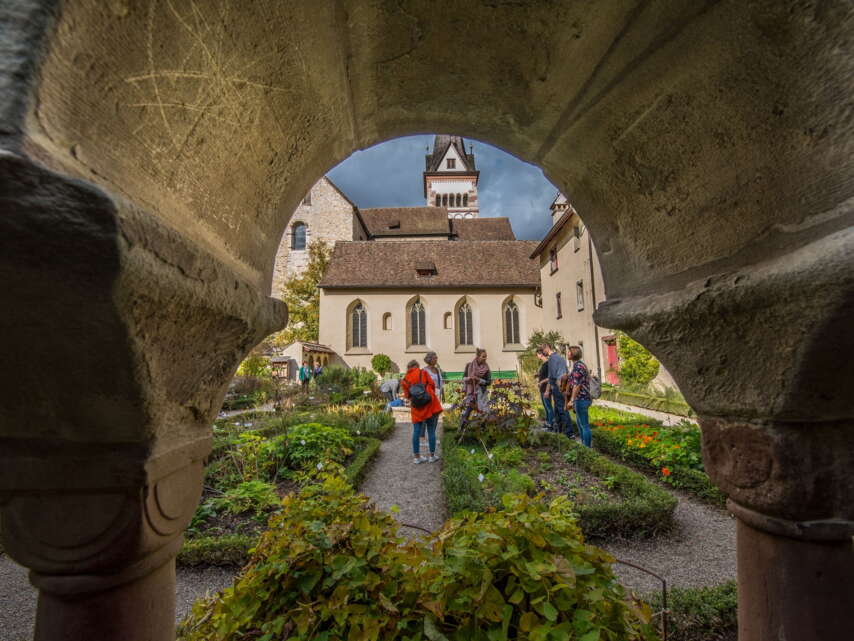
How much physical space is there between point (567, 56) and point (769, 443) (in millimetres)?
1331

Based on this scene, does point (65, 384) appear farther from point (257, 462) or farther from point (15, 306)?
point (257, 462)

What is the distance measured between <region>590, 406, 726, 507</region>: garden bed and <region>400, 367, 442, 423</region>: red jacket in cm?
282

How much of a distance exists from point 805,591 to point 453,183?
47.4 metres

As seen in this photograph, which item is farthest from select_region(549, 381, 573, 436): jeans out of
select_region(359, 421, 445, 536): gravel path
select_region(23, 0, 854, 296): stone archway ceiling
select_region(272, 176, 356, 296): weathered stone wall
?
select_region(272, 176, 356, 296): weathered stone wall

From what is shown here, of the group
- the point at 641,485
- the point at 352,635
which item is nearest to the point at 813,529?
the point at 352,635

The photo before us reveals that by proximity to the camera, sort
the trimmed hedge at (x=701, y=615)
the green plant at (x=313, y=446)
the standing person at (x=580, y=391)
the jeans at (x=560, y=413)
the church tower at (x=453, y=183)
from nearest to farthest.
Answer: the trimmed hedge at (x=701, y=615)
the green plant at (x=313, y=446)
the standing person at (x=580, y=391)
the jeans at (x=560, y=413)
the church tower at (x=453, y=183)

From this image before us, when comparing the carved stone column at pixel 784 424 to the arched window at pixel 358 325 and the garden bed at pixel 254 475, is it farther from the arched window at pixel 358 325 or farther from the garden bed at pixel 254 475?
the arched window at pixel 358 325

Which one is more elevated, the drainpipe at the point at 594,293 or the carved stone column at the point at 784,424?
the drainpipe at the point at 594,293

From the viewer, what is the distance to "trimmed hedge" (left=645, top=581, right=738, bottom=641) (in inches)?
92.5

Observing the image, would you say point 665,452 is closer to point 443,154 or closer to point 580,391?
point 580,391

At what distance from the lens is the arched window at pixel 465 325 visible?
23.5 metres

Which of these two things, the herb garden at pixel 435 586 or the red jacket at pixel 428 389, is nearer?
the herb garden at pixel 435 586

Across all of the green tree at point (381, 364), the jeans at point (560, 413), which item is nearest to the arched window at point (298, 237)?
the green tree at point (381, 364)

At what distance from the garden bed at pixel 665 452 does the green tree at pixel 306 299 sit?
2170 cm
